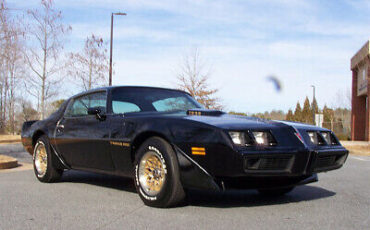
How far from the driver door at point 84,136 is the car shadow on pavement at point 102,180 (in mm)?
551

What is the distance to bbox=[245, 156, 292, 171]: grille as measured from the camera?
12.4 feet

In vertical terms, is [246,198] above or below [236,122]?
below

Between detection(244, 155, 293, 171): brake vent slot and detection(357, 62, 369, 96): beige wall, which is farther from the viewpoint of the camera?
detection(357, 62, 369, 96): beige wall

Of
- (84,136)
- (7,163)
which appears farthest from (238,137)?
(7,163)

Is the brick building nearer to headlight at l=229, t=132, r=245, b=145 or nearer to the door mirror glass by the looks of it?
the door mirror glass

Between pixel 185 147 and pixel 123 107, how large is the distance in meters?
1.50

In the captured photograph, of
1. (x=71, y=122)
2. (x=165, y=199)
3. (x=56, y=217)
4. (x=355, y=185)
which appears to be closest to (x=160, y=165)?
(x=165, y=199)

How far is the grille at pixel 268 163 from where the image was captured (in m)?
3.79

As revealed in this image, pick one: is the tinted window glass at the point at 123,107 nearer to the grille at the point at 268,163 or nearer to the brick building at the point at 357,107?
the grille at the point at 268,163

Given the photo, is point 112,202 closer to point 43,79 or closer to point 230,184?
point 230,184

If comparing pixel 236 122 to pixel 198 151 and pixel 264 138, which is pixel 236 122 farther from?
pixel 198 151

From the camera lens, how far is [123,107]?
17.2ft

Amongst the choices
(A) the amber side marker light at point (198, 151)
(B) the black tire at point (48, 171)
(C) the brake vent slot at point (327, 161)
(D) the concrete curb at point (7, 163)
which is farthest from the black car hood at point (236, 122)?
(D) the concrete curb at point (7, 163)

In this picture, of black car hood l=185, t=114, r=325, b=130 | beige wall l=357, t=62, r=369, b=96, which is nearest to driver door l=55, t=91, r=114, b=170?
black car hood l=185, t=114, r=325, b=130
